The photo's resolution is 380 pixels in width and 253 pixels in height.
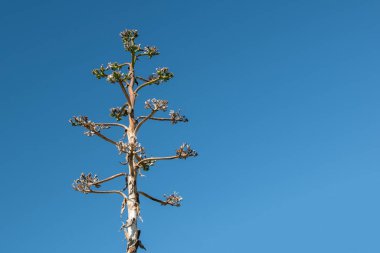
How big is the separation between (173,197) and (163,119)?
2945 mm

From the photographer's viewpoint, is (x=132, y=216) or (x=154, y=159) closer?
(x=132, y=216)

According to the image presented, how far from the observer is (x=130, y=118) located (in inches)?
584

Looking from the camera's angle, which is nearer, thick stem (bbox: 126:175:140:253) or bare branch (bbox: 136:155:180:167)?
thick stem (bbox: 126:175:140:253)

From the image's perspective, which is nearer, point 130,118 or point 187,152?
point 187,152

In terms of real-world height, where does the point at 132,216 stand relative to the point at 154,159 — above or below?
below

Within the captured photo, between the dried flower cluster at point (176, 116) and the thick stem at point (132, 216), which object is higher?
the dried flower cluster at point (176, 116)

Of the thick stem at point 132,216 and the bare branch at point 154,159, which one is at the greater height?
the bare branch at point 154,159

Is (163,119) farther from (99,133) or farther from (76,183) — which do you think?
(76,183)

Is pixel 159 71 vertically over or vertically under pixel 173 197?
over

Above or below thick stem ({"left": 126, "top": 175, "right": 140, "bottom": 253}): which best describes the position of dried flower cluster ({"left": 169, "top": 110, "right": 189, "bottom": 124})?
above

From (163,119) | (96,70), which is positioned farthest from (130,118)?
(96,70)

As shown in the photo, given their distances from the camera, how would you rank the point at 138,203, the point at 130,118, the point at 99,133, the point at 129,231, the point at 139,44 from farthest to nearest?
the point at 139,44
the point at 130,118
the point at 99,133
the point at 138,203
the point at 129,231

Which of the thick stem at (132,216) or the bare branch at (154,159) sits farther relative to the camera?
the bare branch at (154,159)

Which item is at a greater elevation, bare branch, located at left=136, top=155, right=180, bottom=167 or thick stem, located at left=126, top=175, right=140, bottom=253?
bare branch, located at left=136, top=155, right=180, bottom=167
